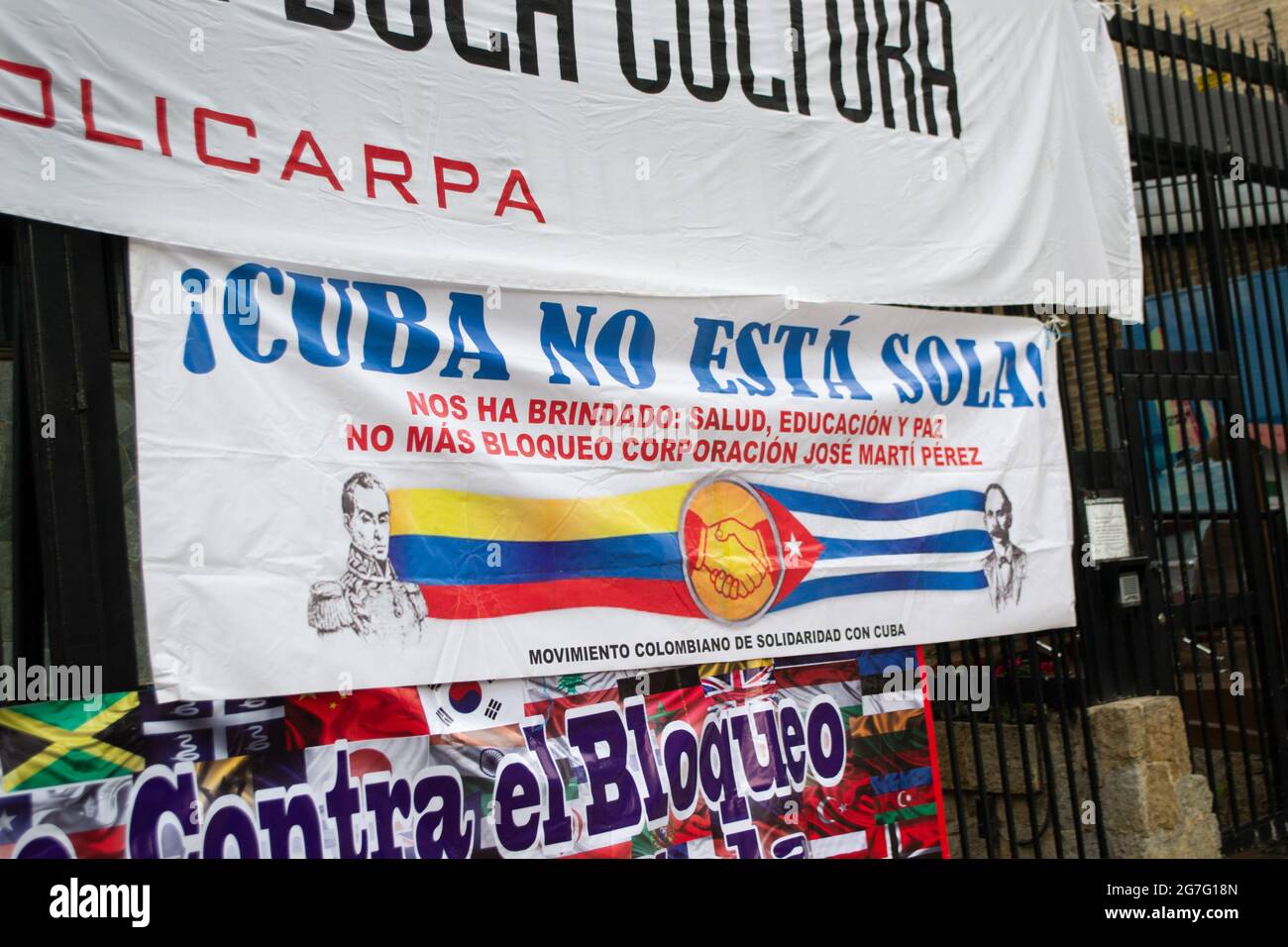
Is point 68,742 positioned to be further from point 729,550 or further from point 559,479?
point 729,550

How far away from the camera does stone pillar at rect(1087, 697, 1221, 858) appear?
5.59 meters

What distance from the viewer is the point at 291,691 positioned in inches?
141

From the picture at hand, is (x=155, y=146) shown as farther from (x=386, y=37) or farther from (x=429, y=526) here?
(x=429, y=526)

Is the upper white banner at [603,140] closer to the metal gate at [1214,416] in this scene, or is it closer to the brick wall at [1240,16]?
the metal gate at [1214,416]

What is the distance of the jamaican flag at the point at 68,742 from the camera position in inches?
128

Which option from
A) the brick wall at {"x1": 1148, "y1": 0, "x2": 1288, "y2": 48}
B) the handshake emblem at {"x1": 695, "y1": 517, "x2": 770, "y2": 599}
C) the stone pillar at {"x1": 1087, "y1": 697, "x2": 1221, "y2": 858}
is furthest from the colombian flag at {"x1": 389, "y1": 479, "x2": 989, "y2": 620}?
the brick wall at {"x1": 1148, "y1": 0, "x2": 1288, "y2": 48}

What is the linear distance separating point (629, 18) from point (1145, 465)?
3371 millimetres

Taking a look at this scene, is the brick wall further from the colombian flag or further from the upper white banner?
the colombian flag

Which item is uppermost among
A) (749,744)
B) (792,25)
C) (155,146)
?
(792,25)

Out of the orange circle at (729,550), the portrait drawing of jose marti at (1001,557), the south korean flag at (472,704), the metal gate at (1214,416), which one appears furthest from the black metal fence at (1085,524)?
the orange circle at (729,550)

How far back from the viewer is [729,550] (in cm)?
452

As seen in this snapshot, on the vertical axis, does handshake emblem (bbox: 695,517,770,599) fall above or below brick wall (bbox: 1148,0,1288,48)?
Result: below

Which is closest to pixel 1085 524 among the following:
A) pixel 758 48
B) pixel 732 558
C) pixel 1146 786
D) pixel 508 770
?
pixel 1146 786

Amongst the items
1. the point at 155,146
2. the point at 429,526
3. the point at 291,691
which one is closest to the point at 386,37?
the point at 155,146
